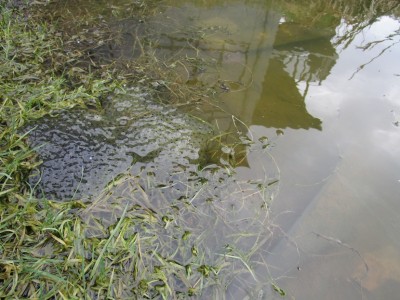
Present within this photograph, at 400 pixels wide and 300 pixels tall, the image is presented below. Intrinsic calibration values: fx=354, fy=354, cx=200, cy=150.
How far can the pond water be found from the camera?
1.96 meters

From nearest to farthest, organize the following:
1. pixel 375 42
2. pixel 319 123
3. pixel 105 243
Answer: pixel 105 243 < pixel 319 123 < pixel 375 42

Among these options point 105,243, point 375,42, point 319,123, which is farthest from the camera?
point 375,42

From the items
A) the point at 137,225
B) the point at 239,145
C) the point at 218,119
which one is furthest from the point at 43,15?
the point at 137,225

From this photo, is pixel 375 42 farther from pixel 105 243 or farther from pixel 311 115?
pixel 105 243

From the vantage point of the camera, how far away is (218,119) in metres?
2.73

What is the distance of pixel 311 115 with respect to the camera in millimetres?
2846

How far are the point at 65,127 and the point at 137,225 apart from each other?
90cm

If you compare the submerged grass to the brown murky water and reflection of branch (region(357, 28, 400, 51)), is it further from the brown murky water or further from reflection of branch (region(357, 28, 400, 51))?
reflection of branch (region(357, 28, 400, 51))

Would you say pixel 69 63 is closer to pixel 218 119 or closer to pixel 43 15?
pixel 43 15

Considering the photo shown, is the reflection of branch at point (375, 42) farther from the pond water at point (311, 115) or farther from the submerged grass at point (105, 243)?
the submerged grass at point (105, 243)

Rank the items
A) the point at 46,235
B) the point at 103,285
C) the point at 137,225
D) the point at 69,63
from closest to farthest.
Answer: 1. the point at 103,285
2. the point at 46,235
3. the point at 137,225
4. the point at 69,63

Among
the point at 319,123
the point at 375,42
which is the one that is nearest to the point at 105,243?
the point at 319,123

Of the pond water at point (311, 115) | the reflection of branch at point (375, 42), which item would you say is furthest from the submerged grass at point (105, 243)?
the reflection of branch at point (375, 42)

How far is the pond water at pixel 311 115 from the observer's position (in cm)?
196
